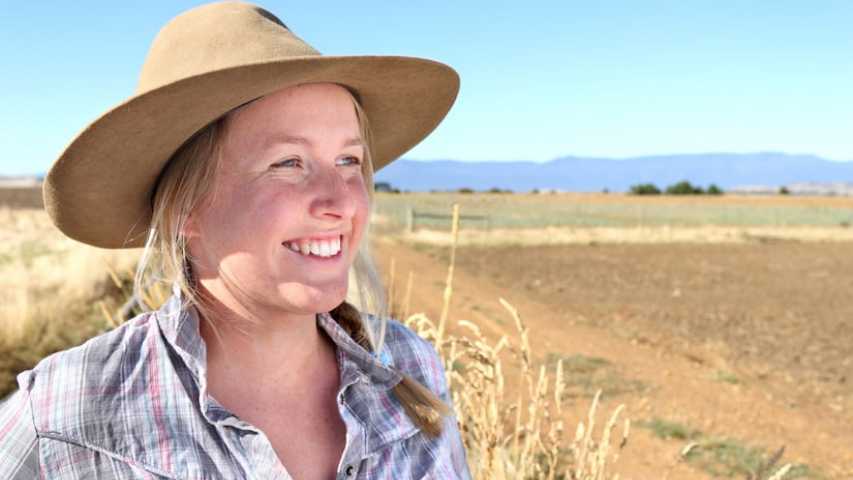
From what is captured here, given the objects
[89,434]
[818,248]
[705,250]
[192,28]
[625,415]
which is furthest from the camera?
[818,248]

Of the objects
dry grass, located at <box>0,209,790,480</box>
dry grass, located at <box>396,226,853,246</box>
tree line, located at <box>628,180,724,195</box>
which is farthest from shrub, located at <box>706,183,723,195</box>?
dry grass, located at <box>0,209,790,480</box>

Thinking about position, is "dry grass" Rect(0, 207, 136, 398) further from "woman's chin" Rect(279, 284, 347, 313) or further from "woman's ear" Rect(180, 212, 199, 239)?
"woman's chin" Rect(279, 284, 347, 313)

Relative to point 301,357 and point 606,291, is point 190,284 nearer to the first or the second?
point 301,357

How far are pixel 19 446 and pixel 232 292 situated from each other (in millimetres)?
404

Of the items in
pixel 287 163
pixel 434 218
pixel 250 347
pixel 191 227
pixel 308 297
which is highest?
pixel 287 163

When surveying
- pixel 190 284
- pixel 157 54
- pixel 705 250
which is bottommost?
pixel 705 250

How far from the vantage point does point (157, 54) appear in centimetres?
158

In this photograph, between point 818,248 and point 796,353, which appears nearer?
point 796,353

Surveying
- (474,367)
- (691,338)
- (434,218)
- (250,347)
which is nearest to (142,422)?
(250,347)

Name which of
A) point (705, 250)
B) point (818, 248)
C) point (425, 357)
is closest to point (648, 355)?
point (425, 357)

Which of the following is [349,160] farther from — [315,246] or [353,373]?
[353,373]

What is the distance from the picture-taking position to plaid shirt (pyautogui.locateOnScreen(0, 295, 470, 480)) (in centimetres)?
138

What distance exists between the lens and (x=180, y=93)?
57.8 inches

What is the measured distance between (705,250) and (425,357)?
86.5ft
